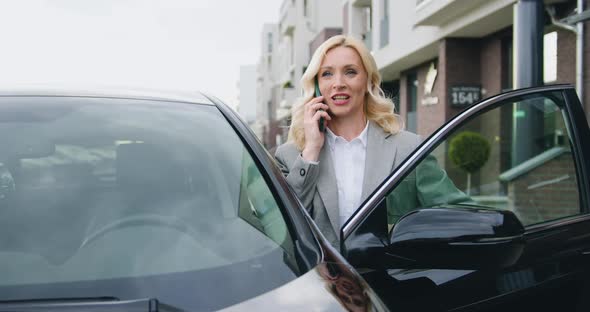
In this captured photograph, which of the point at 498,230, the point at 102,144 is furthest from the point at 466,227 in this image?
the point at 102,144

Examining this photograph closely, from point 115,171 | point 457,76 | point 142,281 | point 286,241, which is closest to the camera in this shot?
point 142,281

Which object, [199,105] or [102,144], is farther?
[199,105]

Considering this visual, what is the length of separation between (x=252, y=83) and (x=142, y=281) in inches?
3844

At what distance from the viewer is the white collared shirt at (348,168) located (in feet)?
8.04

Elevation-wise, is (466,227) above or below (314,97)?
below

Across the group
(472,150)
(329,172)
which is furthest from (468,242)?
(472,150)

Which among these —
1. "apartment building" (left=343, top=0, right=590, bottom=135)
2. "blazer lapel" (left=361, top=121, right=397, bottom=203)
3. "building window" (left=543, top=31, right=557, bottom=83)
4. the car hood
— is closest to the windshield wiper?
the car hood

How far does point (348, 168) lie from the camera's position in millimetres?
2541

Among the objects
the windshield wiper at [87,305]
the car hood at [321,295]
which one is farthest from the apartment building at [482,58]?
the windshield wiper at [87,305]

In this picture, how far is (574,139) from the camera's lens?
2.29m

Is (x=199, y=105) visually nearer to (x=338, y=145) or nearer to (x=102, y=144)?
(x=102, y=144)

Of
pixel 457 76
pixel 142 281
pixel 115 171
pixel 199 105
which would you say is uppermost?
pixel 457 76

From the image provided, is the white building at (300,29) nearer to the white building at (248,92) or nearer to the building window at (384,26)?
the building window at (384,26)

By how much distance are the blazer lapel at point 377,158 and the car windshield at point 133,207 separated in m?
0.71
